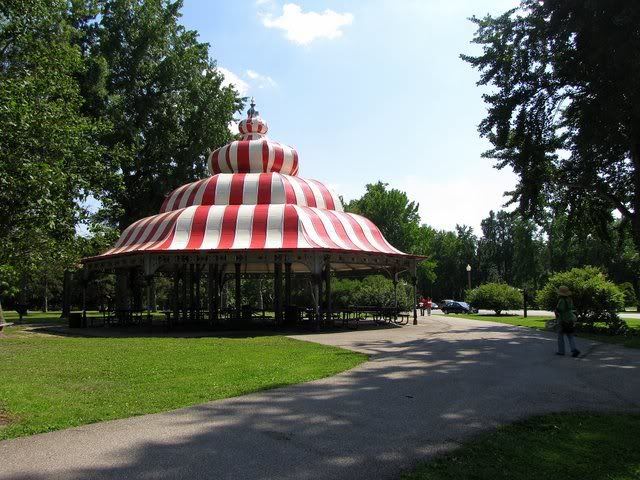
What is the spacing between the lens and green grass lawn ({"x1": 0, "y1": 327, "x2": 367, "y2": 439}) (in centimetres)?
641

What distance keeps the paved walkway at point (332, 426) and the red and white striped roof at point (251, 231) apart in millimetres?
9835

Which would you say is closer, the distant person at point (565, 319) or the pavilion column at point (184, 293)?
the distant person at point (565, 319)

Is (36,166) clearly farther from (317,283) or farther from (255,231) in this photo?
(255,231)

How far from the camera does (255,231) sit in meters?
20.0

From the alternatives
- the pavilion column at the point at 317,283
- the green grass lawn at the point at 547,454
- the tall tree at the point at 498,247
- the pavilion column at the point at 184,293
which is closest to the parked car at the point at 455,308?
the pavilion column at the point at 184,293

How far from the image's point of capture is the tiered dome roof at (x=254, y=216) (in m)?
19.6

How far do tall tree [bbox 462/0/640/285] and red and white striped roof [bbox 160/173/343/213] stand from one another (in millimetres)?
7439

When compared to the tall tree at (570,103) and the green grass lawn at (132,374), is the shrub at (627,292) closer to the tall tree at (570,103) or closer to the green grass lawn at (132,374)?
the tall tree at (570,103)

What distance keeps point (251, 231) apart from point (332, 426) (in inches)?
579

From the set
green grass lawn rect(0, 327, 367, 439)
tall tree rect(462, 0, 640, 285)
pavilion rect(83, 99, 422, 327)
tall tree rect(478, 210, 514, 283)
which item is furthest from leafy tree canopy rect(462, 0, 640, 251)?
tall tree rect(478, 210, 514, 283)

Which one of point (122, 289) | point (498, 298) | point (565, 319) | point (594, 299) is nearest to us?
point (565, 319)

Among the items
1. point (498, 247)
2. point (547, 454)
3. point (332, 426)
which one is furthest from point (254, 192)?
point (498, 247)

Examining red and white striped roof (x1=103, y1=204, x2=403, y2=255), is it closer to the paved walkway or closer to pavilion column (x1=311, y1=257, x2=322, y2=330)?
pavilion column (x1=311, y1=257, x2=322, y2=330)

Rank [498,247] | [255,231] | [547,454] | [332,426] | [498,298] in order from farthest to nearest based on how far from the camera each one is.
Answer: [498,247], [498,298], [255,231], [332,426], [547,454]
